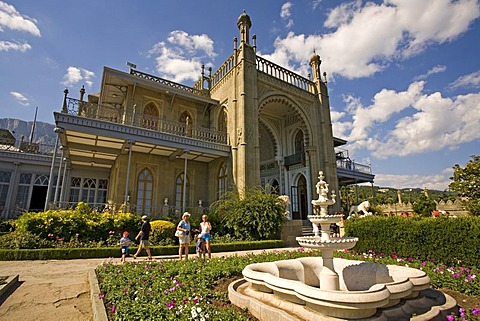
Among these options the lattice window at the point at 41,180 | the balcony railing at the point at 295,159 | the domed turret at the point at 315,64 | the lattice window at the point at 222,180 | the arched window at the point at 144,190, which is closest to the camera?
the arched window at the point at 144,190

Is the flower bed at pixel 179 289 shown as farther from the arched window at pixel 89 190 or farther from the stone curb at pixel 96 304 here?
the arched window at pixel 89 190

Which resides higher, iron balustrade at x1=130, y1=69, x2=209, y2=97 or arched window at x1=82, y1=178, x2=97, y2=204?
iron balustrade at x1=130, y1=69, x2=209, y2=97

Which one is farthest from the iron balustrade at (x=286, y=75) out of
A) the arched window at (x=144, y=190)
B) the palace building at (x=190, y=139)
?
the arched window at (x=144, y=190)

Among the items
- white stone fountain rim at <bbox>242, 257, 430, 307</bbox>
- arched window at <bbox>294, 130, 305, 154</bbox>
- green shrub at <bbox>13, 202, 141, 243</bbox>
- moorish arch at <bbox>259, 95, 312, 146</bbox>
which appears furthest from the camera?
arched window at <bbox>294, 130, 305, 154</bbox>

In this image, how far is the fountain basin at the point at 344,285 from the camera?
2730 millimetres

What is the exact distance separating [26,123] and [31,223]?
244 m

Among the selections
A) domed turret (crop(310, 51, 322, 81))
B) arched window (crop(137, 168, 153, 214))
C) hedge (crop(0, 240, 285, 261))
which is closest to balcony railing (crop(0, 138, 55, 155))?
arched window (crop(137, 168, 153, 214))

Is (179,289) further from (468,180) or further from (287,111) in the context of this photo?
(468,180)

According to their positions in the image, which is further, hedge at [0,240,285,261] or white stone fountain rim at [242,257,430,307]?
hedge at [0,240,285,261]

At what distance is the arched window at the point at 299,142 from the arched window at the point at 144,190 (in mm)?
11424

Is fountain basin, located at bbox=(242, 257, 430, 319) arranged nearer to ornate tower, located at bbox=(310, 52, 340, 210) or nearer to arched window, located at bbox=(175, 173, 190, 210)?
arched window, located at bbox=(175, 173, 190, 210)

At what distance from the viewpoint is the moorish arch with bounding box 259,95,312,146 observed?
18.4 m

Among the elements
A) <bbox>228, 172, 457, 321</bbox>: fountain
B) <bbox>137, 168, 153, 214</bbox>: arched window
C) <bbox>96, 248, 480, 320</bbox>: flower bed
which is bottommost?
<bbox>96, 248, 480, 320</bbox>: flower bed

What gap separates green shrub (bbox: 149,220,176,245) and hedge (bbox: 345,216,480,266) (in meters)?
7.46
